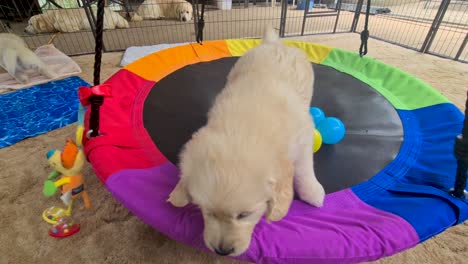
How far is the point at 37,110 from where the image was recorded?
2.52m

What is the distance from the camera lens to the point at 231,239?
88 cm

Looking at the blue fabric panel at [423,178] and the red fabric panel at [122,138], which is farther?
the red fabric panel at [122,138]

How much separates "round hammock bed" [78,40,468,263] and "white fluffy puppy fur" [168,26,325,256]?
0.14 meters

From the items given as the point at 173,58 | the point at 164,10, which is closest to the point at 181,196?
the point at 173,58

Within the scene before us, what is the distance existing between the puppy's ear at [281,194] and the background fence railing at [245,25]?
4.05 m

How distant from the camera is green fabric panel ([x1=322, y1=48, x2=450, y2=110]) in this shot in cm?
203

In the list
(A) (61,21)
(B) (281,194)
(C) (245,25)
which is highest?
(B) (281,194)

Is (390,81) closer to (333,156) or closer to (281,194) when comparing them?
(333,156)

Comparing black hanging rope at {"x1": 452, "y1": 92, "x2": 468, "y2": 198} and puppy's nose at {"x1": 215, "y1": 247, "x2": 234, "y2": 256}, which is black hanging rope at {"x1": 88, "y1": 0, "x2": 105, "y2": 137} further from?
black hanging rope at {"x1": 452, "y1": 92, "x2": 468, "y2": 198}

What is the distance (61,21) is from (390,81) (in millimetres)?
5702

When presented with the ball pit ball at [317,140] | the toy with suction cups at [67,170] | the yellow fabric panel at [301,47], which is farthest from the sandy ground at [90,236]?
the yellow fabric panel at [301,47]

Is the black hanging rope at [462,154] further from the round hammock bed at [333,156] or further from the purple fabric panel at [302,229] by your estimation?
the purple fabric panel at [302,229]

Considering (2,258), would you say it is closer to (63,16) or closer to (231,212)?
(231,212)

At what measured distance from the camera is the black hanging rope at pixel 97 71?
1.12 meters
